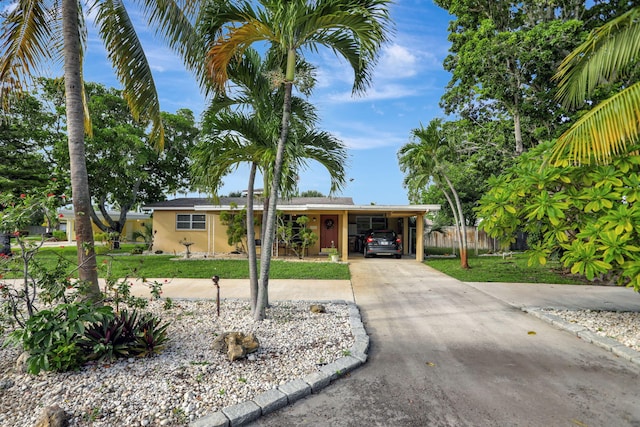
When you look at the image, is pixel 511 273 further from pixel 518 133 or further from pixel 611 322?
pixel 611 322

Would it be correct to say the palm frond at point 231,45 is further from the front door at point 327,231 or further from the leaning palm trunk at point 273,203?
the front door at point 327,231

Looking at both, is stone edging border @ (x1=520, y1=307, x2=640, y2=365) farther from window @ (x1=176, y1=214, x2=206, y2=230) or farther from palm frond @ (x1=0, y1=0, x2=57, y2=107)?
window @ (x1=176, y1=214, x2=206, y2=230)

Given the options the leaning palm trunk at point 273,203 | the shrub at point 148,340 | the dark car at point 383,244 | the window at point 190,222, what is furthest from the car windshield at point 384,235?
the shrub at point 148,340

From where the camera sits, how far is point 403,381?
3.25 meters

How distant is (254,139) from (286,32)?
160 centimetres

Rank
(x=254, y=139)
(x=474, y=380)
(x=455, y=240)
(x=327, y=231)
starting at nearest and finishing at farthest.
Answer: (x=474, y=380) < (x=254, y=139) < (x=327, y=231) < (x=455, y=240)

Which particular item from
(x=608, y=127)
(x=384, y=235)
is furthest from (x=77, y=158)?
(x=384, y=235)

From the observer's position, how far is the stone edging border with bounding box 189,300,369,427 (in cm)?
249

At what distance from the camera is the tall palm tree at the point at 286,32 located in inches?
164

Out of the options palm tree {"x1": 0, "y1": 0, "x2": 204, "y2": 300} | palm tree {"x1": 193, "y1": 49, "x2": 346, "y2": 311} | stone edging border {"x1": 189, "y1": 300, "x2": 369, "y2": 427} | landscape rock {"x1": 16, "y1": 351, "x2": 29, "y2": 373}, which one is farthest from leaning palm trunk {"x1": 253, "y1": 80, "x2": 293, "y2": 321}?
landscape rock {"x1": 16, "y1": 351, "x2": 29, "y2": 373}

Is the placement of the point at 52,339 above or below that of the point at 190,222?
below

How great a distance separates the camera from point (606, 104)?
3.89 meters

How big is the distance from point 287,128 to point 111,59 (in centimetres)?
351

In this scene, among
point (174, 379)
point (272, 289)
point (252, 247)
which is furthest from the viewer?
point (272, 289)
